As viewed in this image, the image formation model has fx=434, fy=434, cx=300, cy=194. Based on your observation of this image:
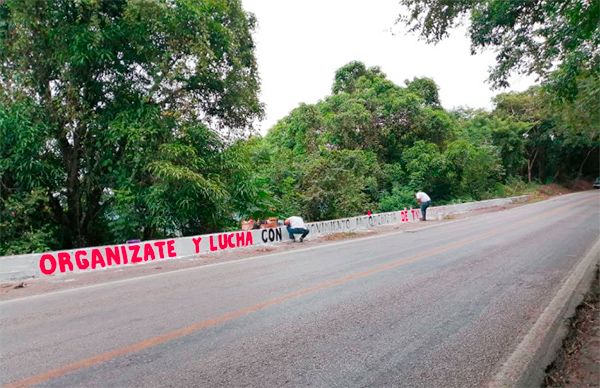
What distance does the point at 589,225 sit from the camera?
1631 cm

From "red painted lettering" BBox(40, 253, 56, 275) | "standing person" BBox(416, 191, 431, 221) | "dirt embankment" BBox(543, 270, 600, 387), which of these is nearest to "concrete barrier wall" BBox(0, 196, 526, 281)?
"red painted lettering" BBox(40, 253, 56, 275)

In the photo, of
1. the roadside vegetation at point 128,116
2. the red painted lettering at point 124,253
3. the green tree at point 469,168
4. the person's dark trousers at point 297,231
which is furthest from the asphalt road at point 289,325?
the green tree at point 469,168

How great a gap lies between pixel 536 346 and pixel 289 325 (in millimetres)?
2670

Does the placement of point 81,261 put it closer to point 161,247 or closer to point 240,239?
point 161,247

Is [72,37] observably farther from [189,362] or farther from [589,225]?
[589,225]

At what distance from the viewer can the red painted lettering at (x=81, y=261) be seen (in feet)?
34.0

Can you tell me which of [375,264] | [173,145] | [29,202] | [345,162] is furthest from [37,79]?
[345,162]

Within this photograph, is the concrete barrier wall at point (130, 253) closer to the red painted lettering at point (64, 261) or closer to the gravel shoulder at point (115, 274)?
the red painted lettering at point (64, 261)

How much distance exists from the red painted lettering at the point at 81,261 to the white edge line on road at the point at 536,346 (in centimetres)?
958

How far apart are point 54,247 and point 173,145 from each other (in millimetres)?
5781

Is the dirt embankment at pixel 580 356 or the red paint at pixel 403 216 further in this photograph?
the red paint at pixel 403 216

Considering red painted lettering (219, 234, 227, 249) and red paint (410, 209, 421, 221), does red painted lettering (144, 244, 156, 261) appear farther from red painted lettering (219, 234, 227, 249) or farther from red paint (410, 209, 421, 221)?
red paint (410, 209, 421, 221)

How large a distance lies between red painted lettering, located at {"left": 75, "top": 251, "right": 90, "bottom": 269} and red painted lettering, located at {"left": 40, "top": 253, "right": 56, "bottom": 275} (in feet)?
1.62

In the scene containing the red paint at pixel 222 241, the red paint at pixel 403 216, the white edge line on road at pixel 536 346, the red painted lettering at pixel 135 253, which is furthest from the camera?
the red paint at pixel 403 216
